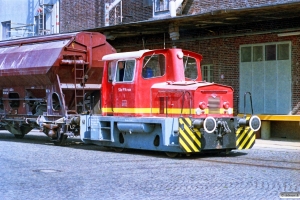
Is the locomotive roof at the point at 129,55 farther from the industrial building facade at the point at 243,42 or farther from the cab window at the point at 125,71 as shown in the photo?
the industrial building facade at the point at 243,42

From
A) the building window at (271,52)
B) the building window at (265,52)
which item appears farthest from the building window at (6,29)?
the building window at (271,52)

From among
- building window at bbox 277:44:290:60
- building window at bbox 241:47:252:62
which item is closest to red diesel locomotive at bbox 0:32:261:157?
building window at bbox 277:44:290:60

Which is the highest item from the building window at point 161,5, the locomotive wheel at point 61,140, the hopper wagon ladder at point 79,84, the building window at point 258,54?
the building window at point 161,5

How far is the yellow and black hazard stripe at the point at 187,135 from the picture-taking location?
14.4 meters

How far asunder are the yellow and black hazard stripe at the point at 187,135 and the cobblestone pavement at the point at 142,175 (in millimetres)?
354

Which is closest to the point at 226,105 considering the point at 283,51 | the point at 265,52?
the point at 283,51

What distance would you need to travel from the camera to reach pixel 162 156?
610 inches

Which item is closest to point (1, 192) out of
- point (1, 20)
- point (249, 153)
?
point (249, 153)

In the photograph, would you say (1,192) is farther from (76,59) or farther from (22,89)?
(22,89)

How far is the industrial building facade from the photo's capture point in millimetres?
20997

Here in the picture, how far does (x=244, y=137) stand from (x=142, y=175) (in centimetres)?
465

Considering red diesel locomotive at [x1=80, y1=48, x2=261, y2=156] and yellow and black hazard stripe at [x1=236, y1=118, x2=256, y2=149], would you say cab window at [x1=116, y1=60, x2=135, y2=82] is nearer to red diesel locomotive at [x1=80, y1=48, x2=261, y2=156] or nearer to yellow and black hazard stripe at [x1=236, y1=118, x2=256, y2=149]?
red diesel locomotive at [x1=80, y1=48, x2=261, y2=156]

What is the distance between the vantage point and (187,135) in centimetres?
1441

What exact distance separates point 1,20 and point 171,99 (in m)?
25.5
